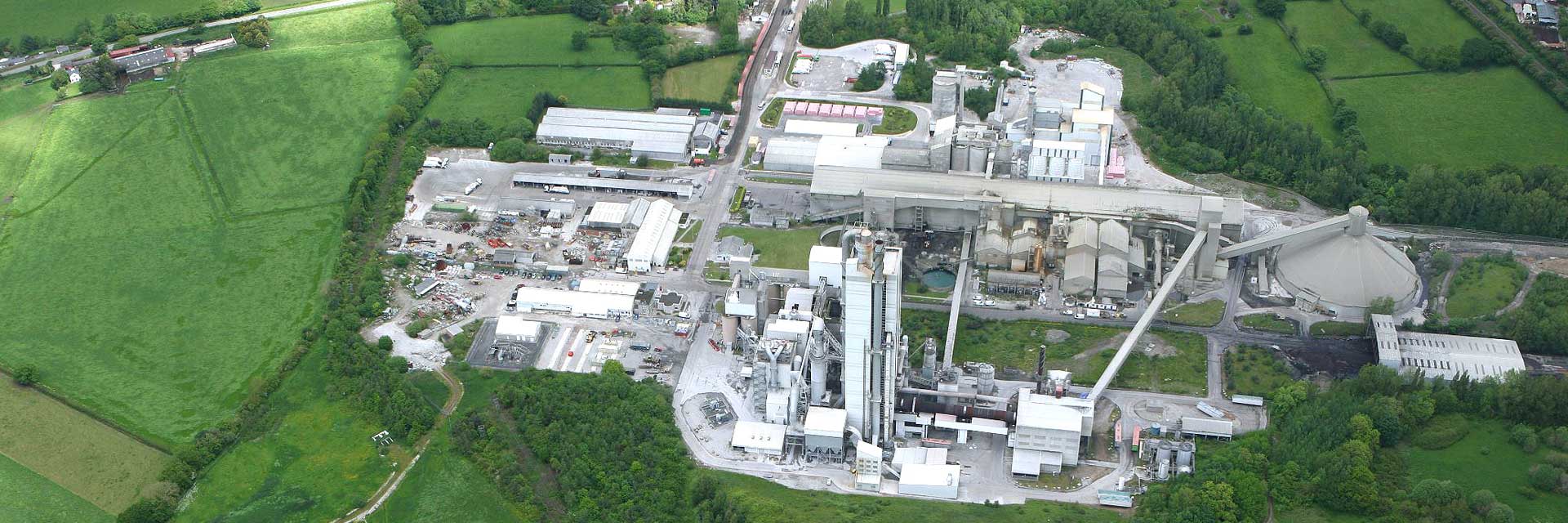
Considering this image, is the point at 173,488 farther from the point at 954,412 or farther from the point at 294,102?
the point at 294,102

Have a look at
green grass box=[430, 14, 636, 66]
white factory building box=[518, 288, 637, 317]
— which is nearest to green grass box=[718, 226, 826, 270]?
white factory building box=[518, 288, 637, 317]

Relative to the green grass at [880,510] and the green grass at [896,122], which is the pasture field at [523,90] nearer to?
the green grass at [896,122]

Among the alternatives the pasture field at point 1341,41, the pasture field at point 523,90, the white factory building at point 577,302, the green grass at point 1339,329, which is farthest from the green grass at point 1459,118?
the pasture field at point 523,90

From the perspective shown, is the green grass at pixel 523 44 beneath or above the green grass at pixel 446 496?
above

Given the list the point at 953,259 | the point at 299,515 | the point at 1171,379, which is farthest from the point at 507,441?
the point at 1171,379

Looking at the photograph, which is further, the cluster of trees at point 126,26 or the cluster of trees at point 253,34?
the cluster of trees at point 126,26

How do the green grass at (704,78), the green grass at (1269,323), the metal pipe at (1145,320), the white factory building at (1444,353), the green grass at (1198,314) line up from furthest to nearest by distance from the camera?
the green grass at (704,78)
the green grass at (1198,314)
the green grass at (1269,323)
the metal pipe at (1145,320)
the white factory building at (1444,353)

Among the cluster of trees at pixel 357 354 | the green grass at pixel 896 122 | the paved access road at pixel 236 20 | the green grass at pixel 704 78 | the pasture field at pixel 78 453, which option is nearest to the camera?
the pasture field at pixel 78 453
